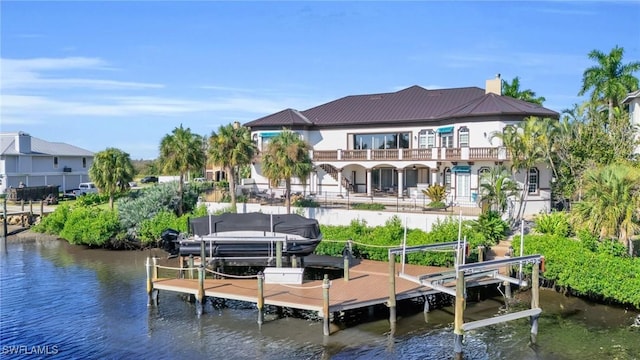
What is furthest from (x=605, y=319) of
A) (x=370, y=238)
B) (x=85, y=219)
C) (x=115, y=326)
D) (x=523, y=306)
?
(x=85, y=219)

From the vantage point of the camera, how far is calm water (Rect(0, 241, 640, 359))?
18188 mm

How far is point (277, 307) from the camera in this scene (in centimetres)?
2262

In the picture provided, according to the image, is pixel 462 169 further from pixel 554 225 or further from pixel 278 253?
pixel 278 253

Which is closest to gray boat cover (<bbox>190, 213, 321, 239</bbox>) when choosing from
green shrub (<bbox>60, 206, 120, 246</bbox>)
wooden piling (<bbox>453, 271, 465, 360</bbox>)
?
wooden piling (<bbox>453, 271, 465, 360</bbox>)

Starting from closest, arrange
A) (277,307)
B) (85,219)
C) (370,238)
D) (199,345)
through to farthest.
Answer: (199,345)
(277,307)
(370,238)
(85,219)

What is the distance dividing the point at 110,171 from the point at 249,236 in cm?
1987

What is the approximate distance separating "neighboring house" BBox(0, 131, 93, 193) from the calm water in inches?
1504

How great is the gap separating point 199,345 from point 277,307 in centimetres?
435

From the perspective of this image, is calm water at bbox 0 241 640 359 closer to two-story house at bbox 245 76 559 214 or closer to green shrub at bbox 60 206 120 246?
green shrub at bbox 60 206 120 246

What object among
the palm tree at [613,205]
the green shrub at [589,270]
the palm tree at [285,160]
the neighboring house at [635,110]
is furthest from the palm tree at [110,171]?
the neighboring house at [635,110]

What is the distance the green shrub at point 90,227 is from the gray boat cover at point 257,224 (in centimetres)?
1124

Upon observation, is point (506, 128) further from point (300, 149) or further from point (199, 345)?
point (199, 345)

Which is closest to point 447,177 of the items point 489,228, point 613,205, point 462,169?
point 462,169

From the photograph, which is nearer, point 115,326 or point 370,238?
point 115,326
